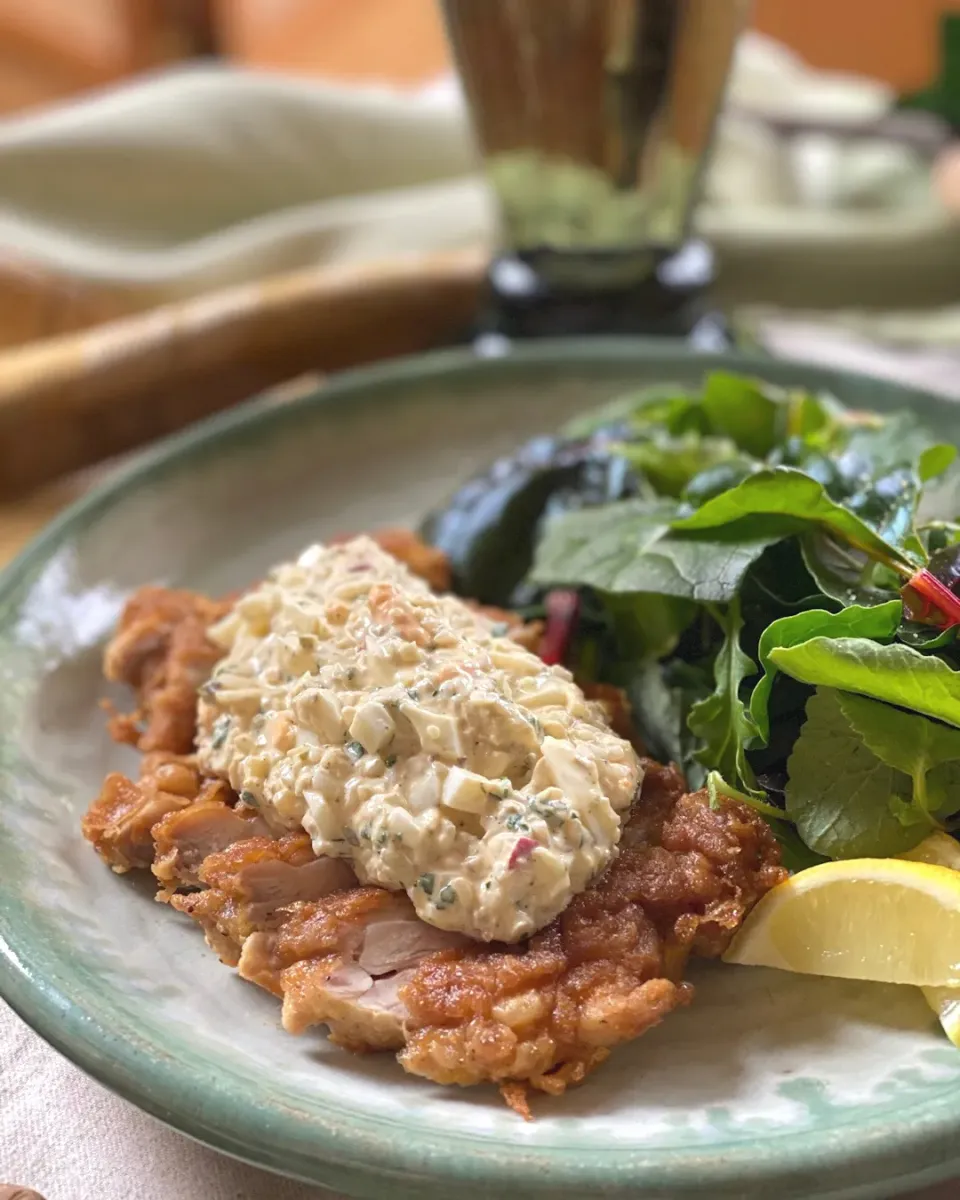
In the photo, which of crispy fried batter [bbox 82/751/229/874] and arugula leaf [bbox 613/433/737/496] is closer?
crispy fried batter [bbox 82/751/229/874]

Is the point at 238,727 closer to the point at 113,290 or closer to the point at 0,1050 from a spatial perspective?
the point at 0,1050

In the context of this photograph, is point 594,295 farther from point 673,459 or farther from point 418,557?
point 418,557

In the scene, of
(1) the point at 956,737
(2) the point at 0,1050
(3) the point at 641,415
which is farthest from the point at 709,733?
(2) the point at 0,1050

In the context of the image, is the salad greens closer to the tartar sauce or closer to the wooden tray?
the tartar sauce

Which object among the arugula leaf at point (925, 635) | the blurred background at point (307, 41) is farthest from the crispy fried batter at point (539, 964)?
the blurred background at point (307, 41)

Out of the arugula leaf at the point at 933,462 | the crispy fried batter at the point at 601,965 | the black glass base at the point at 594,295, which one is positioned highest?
the arugula leaf at the point at 933,462

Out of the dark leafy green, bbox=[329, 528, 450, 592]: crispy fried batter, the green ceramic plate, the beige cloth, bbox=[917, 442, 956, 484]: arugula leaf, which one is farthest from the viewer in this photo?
the beige cloth

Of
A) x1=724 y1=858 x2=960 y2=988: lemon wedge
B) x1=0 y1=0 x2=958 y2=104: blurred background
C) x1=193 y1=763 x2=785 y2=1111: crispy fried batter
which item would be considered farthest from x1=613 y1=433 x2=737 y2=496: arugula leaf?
x1=0 y1=0 x2=958 y2=104: blurred background

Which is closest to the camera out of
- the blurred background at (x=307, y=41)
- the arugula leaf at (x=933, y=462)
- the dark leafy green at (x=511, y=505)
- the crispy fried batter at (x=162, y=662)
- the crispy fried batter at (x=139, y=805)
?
the crispy fried batter at (x=139, y=805)

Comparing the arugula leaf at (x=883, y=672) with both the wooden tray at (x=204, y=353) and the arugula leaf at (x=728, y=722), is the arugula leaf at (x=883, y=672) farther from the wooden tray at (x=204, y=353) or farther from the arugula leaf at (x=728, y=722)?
the wooden tray at (x=204, y=353)
